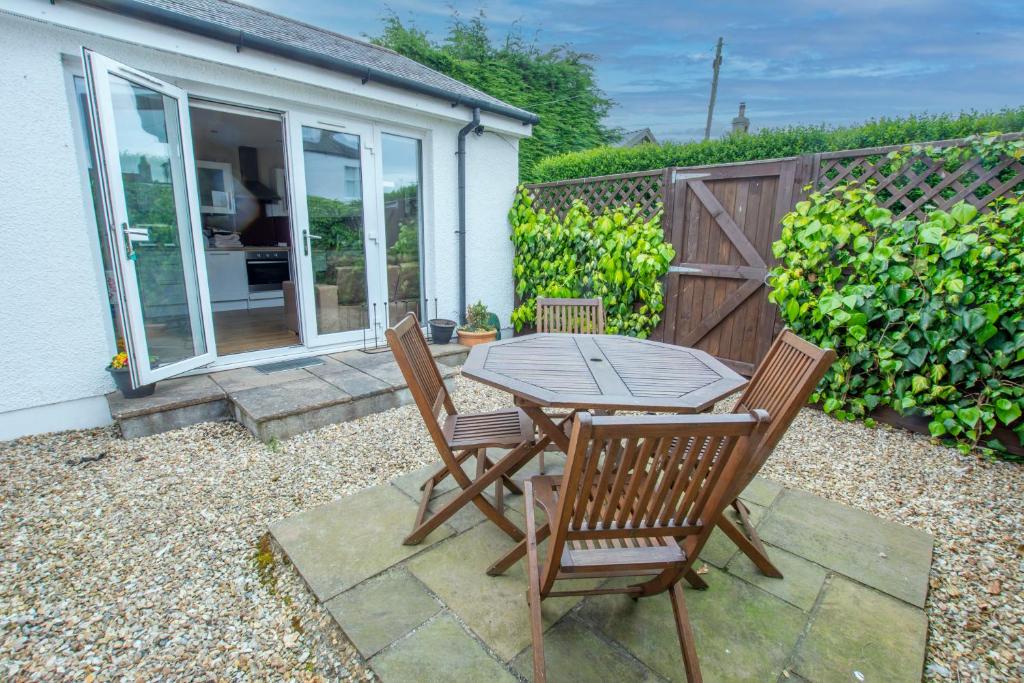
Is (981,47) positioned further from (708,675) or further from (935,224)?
(708,675)

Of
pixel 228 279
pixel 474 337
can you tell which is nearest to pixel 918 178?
pixel 474 337

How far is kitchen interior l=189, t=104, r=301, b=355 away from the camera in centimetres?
538

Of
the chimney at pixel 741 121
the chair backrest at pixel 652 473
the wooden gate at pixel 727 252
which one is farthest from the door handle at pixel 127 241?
the chimney at pixel 741 121

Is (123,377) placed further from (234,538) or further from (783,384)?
(783,384)

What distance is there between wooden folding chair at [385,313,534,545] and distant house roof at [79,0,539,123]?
2.82 meters

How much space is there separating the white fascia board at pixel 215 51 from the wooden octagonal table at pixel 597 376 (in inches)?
121

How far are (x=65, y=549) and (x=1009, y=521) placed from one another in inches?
181

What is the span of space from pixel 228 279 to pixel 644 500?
23.4 feet

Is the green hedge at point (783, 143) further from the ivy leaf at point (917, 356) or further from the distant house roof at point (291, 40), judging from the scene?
the ivy leaf at point (917, 356)

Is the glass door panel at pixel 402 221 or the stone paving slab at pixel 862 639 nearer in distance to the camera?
the stone paving slab at pixel 862 639

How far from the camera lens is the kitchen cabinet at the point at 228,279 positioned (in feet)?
20.8

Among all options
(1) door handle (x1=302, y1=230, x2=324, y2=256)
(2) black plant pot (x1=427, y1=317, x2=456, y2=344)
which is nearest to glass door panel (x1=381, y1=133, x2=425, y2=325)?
(2) black plant pot (x1=427, y1=317, x2=456, y2=344)

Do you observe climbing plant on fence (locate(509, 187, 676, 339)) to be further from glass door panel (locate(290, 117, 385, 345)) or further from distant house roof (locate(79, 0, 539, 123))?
glass door panel (locate(290, 117, 385, 345))

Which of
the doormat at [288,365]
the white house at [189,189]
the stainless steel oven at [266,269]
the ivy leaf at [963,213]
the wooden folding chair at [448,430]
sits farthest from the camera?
the stainless steel oven at [266,269]
